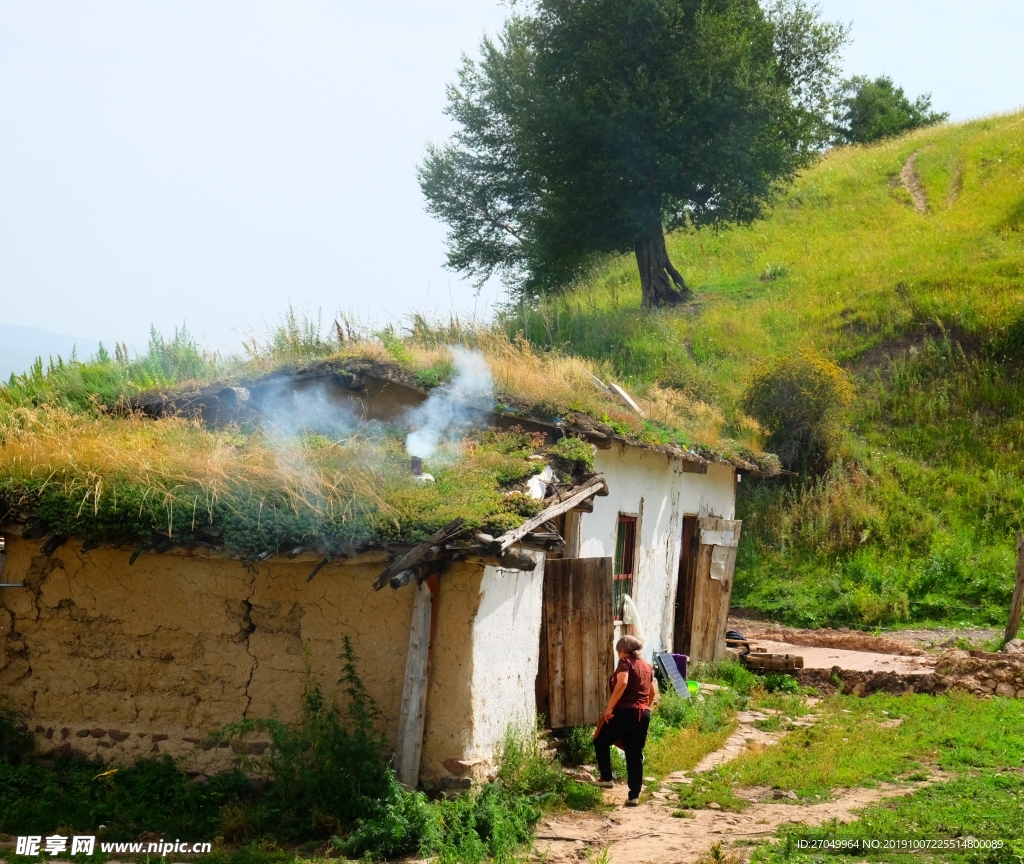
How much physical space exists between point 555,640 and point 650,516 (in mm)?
4046

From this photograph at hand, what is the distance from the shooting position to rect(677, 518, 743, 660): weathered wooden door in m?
14.6

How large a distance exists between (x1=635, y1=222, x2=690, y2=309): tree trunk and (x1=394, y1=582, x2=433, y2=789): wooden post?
21.3m

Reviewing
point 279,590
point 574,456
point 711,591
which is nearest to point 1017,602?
point 711,591

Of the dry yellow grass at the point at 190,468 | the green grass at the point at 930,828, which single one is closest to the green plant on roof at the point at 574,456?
the dry yellow grass at the point at 190,468

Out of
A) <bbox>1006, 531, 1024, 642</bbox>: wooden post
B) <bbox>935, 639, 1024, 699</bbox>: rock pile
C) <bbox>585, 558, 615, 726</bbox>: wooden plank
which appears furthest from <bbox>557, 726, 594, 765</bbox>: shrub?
<bbox>1006, 531, 1024, 642</bbox>: wooden post

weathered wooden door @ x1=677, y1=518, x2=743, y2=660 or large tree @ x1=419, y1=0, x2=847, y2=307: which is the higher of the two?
large tree @ x1=419, y1=0, x2=847, y2=307

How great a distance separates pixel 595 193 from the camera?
25.1 meters

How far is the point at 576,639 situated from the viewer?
9.57 metres

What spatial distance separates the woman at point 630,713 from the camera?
8.36 metres

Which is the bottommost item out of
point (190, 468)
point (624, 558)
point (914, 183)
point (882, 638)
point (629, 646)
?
point (882, 638)

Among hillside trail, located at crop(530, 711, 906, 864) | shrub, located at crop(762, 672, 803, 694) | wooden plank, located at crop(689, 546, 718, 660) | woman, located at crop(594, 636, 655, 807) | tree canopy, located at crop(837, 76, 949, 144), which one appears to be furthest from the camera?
tree canopy, located at crop(837, 76, 949, 144)

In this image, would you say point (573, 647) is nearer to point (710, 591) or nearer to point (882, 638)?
point (710, 591)

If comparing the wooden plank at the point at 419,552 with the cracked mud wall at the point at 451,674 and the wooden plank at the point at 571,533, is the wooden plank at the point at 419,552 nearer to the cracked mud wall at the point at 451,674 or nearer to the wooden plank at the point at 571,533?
the cracked mud wall at the point at 451,674

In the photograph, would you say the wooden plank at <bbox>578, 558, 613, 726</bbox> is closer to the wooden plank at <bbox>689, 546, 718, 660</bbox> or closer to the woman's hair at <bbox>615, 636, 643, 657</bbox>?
the woman's hair at <bbox>615, 636, 643, 657</bbox>
